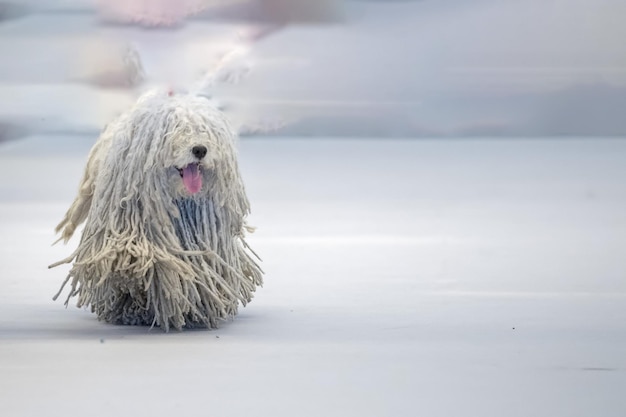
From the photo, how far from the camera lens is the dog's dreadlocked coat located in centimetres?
337

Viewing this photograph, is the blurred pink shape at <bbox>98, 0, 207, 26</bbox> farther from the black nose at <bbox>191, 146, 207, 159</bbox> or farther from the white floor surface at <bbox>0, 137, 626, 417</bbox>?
the black nose at <bbox>191, 146, 207, 159</bbox>

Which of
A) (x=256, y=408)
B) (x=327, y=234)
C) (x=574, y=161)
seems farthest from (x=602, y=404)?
(x=574, y=161)

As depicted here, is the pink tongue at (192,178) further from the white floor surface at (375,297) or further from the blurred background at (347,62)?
the blurred background at (347,62)

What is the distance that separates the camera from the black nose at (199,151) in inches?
132

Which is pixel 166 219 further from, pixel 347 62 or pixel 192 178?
pixel 347 62

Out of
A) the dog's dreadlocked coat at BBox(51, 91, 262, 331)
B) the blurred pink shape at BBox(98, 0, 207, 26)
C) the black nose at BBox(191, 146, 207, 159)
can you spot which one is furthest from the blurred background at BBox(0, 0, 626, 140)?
the black nose at BBox(191, 146, 207, 159)

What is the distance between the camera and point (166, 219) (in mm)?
3402

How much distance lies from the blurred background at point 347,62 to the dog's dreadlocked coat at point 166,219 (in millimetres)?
2857

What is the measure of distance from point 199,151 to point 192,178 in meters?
0.07

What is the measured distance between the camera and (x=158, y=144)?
11.1 ft

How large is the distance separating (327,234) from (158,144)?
A: 67.6 inches

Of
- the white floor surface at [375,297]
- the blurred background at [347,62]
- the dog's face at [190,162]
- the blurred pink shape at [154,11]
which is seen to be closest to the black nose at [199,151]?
the dog's face at [190,162]

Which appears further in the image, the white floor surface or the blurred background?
the blurred background

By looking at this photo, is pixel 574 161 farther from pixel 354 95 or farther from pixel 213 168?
pixel 213 168
